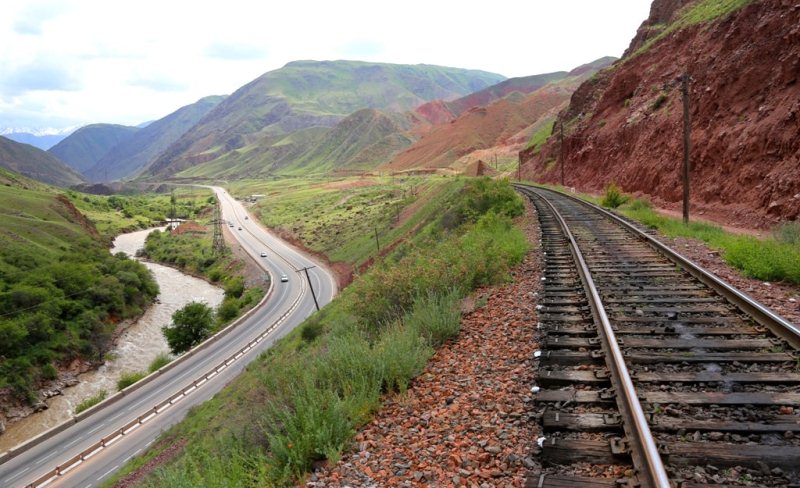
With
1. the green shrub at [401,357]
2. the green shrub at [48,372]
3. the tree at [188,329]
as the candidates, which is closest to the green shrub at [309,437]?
the green shrub at [401,357]

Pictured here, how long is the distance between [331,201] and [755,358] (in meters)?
101

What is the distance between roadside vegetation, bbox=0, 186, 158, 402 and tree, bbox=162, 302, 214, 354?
20.4ft

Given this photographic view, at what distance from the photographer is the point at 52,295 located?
51656mm

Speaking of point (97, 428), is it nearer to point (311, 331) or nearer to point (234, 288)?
point (311, 331)

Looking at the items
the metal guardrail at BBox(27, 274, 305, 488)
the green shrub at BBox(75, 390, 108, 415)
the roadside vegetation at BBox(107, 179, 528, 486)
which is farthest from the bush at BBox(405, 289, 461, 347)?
the green shrub at BBox(75, 390, 108, 415)

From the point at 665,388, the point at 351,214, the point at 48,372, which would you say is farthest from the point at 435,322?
the point at 351,214

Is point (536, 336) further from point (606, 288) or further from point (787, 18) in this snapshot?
point (787, 18)

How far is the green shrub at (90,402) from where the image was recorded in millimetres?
38906

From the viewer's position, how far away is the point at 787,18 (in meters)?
24.7

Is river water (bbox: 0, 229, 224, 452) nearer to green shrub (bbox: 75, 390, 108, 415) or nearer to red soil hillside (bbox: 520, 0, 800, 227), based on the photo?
green shrub (bbox: 75, 390, 108, 415)

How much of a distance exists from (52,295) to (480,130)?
107 metres

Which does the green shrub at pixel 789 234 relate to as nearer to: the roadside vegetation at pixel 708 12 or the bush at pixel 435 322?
the bush at pixel 435 322

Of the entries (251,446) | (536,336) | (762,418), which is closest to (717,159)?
(536,336)

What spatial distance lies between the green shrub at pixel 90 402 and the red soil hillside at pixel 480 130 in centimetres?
9542
